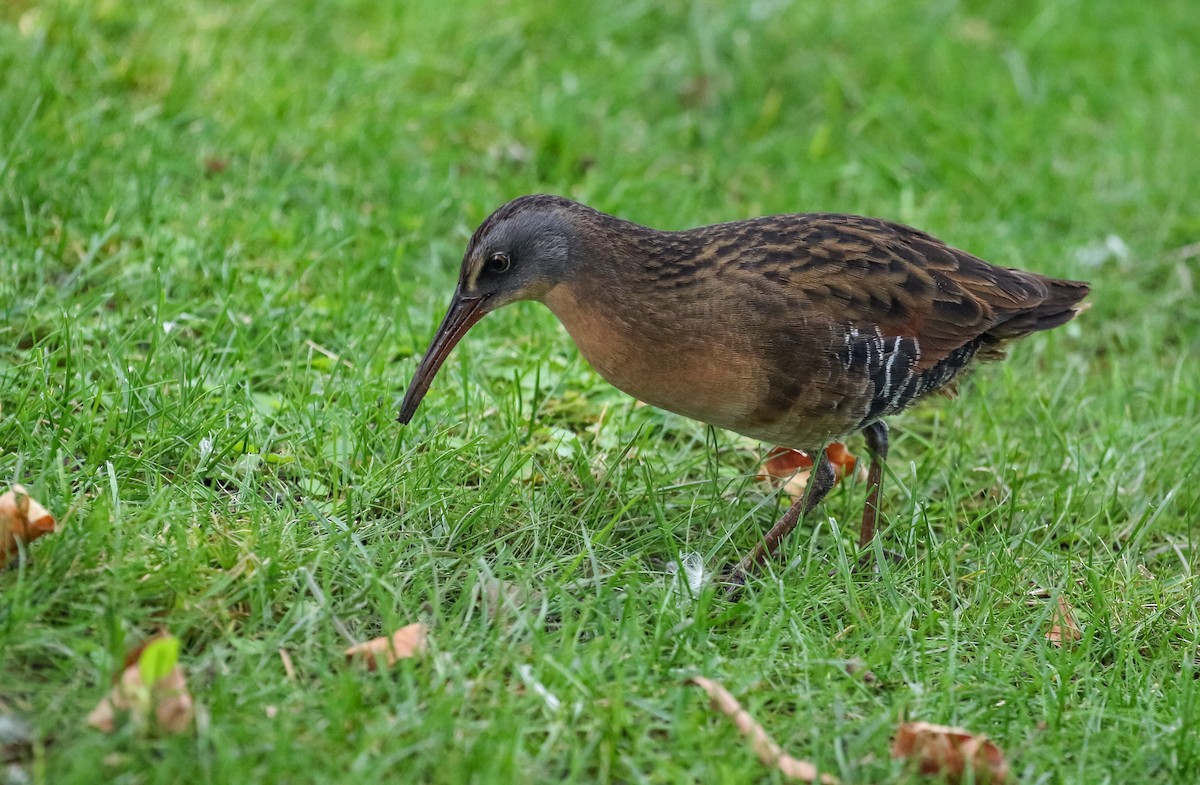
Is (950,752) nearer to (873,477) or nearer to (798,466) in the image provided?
(873,477)

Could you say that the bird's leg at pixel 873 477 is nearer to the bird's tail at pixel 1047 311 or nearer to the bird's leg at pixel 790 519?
the bird's leg at pixel 790 519

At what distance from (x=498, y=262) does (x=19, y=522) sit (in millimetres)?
1639

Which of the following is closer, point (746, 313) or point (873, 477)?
point (746, 313)

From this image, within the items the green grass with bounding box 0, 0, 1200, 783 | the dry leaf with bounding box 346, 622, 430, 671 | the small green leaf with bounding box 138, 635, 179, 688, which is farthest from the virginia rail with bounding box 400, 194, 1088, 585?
the small green leaf with bounding box 138, 635, 179, 688

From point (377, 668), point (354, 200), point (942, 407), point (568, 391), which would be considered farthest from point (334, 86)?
point (377, 668)

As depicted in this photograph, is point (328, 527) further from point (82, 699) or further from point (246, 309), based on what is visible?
point (246, 309)

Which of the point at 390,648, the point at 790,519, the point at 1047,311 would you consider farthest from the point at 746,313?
the point at 390,648

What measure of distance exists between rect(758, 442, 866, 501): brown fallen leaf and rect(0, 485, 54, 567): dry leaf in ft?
7.88

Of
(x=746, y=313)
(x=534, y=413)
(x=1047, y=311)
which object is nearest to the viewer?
(x=746, y=313)

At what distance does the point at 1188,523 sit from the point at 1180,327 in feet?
5.97

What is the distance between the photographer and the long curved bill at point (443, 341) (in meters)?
4.37

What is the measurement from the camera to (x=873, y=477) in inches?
185

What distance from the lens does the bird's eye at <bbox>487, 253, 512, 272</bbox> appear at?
431cm

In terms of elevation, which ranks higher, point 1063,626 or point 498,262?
point 498,262
